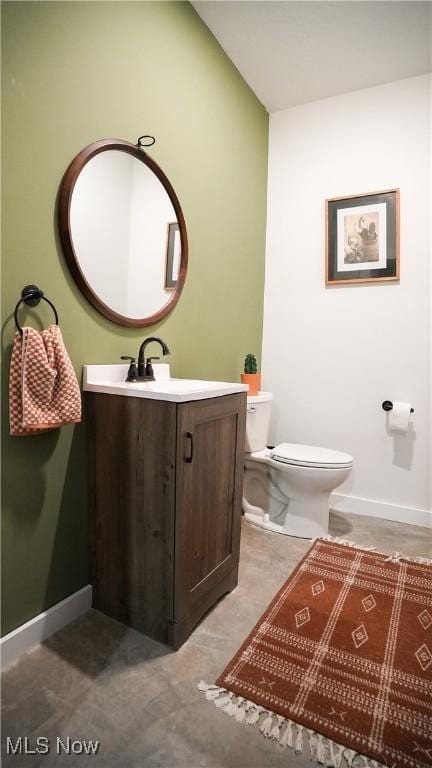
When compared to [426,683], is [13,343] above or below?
above

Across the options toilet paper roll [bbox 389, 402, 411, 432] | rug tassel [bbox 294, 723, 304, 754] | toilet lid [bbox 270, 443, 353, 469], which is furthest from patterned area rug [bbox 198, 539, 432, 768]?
toilet paper roll [bbox 389, 402, 411, 432]

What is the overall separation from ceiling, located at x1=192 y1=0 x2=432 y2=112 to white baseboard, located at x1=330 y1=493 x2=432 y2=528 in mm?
2599

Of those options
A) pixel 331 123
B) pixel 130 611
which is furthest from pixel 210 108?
pixel 130 611

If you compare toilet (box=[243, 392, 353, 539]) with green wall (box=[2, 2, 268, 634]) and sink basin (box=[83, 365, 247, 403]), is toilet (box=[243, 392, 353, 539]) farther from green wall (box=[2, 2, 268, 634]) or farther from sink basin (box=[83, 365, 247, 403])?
sink basin (box=[83, 365, 247, 403])

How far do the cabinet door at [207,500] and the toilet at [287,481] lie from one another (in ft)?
1.84

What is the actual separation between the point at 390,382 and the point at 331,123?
1747mm

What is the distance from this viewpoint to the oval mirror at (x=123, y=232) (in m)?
1.33

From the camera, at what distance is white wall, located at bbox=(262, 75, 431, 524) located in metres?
2.30

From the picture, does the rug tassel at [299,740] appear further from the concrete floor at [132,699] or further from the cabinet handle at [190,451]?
the cabinet handle at [190,451]

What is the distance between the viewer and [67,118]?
127 cm

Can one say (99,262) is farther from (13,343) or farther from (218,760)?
(218,760)

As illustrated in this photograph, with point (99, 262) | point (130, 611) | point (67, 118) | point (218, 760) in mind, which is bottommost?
point (218, 760)

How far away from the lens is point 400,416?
2285 mm

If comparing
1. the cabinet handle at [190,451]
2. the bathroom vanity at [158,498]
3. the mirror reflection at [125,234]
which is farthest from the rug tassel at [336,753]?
the mirror reflection at [125,234]
